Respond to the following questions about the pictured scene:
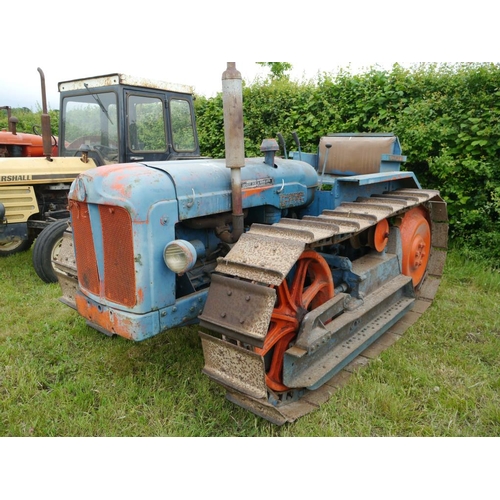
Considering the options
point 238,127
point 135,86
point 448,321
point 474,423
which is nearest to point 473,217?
point 448,321

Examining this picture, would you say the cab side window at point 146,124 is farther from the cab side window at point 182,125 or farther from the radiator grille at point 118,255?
the radiator grille at point 118,255

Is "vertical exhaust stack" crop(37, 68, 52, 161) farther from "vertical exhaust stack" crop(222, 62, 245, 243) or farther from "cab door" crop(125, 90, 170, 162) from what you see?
"vertical exhaust stack" crop(222, 62, 245, 243)

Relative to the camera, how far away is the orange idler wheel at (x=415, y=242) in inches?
160

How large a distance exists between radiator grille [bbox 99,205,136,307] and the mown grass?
0.66 m

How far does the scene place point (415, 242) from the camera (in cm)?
415

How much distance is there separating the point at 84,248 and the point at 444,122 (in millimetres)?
4244

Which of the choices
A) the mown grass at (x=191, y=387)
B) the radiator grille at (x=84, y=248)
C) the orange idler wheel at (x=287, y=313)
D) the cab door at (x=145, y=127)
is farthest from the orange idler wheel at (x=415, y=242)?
the radiator grille at (x=84, y=248)

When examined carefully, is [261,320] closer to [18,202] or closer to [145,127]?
[145,127]

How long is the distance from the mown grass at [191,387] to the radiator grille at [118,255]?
25.9 inches

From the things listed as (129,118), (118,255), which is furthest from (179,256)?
(129,118)

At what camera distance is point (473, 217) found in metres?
5.04

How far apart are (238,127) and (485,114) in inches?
139

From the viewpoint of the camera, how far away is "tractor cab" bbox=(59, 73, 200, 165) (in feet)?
14.3

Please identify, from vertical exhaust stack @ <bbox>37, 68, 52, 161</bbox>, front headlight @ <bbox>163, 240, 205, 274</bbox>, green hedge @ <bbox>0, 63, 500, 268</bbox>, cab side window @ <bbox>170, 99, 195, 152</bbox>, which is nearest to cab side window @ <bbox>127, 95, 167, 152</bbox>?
cab side window @ <bbox>170, 99, 195, 152</bbox>
